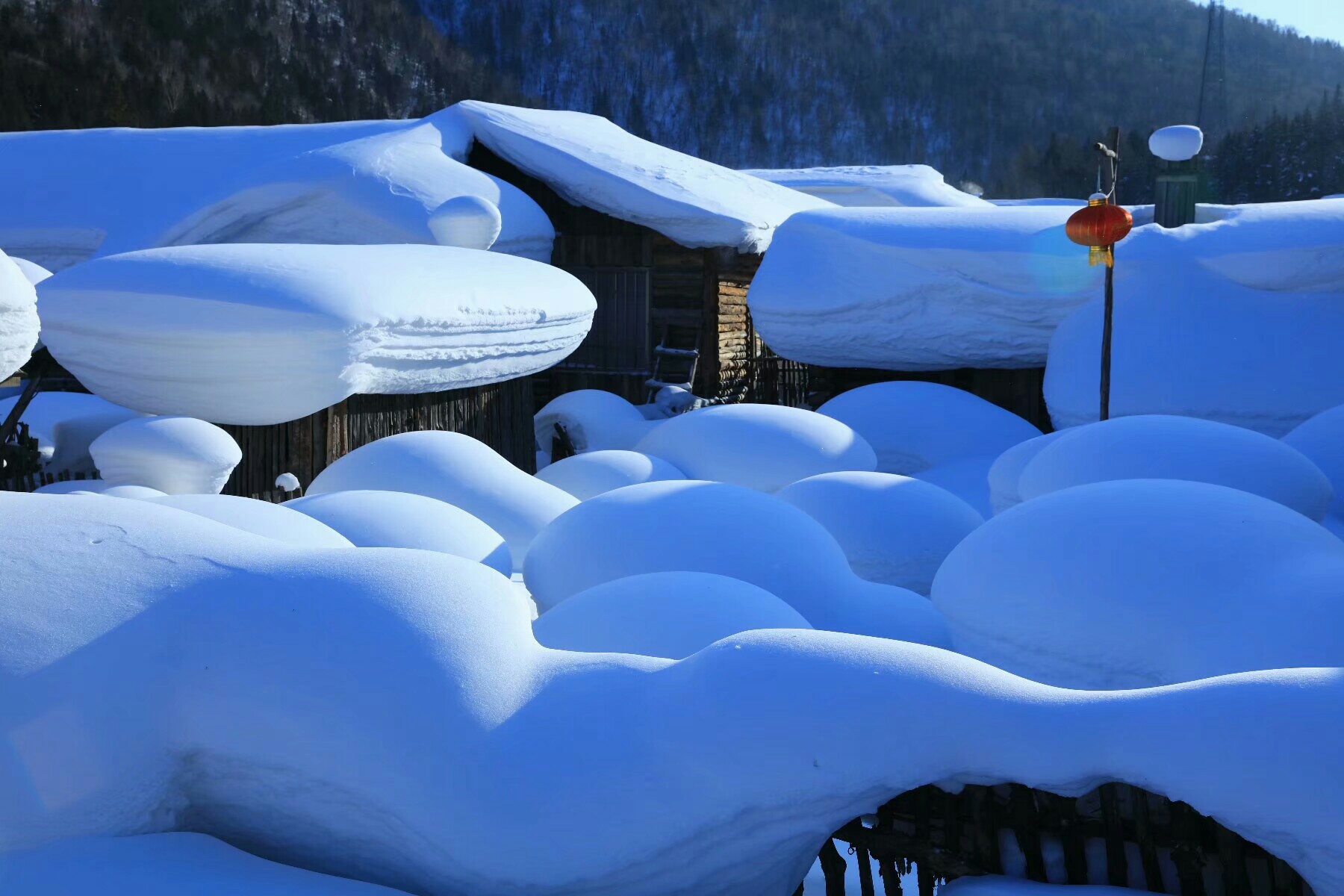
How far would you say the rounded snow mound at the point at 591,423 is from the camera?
9.29 meters

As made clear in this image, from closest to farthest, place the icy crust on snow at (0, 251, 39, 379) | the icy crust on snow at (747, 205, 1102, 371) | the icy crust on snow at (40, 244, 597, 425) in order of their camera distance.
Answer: the icy crust on snow at (0, 251, 39, 379)
the icy crust on snow at (40, 244, 597, 425)
the icy crust on snow at (747, 205, 1102, 371)

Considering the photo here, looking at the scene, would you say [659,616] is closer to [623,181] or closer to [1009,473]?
[1009,473]

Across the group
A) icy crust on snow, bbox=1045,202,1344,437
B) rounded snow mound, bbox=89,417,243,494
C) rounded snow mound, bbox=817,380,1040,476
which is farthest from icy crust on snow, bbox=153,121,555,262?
icy crust on snow, bbox=1045,202,1344,437

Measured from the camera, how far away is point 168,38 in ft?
76.5

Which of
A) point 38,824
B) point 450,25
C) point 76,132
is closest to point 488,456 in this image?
point 38,824

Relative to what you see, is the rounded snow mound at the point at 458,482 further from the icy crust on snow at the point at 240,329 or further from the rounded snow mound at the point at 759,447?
the rounded snow mound at the point at 759,447

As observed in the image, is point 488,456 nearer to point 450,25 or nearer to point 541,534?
point 541,534

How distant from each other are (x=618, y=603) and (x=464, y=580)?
2.95ft

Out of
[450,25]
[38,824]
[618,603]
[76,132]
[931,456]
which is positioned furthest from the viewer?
[450,25]

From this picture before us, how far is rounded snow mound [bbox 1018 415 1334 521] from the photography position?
15.8 feet

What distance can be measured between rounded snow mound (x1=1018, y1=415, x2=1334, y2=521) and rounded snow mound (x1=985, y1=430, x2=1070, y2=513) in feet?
1.57

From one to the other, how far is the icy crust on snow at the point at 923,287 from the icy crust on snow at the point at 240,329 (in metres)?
3.71

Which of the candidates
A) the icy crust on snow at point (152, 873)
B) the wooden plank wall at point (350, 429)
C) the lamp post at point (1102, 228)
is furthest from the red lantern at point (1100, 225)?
the icy crust on snow at point (152, 873)

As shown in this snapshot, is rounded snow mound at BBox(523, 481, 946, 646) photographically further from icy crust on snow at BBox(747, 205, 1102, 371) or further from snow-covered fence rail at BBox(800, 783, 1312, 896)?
icy crust on snow at BBox(747, 205, 1102, 371)
